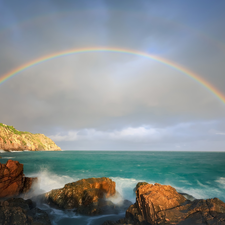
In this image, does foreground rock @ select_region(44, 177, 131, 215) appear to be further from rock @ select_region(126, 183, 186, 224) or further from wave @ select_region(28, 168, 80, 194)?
wave @ select_region(28, 168, 80, 194)

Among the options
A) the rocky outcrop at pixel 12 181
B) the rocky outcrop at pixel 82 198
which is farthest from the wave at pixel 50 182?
the rocky outcrop at pixel 82 198

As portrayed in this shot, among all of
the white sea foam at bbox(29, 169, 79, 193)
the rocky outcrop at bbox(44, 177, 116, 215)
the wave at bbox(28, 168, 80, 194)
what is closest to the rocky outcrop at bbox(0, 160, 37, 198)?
the wave at bbox(28, 168, 80, 194)

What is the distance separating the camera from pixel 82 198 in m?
14.8

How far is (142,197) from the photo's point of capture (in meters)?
9.43

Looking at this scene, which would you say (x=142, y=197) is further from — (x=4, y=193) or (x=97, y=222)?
(x=4, y=193)

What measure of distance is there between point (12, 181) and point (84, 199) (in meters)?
9.17

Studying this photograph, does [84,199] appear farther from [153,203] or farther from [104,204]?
[153,203]

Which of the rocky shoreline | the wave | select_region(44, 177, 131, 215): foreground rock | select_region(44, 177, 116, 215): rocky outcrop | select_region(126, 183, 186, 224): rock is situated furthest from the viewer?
the wave

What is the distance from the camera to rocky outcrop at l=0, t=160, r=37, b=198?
16.1m

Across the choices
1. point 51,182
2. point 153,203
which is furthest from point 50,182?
point 153,203

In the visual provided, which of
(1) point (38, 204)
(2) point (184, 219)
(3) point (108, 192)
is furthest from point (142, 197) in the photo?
(1) point (38, 204)

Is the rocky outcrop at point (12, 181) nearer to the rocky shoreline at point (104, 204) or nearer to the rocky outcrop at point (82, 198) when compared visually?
the rocky shoreline at point (104, 204)

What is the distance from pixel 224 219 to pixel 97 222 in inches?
365

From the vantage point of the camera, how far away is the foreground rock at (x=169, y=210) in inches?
291
